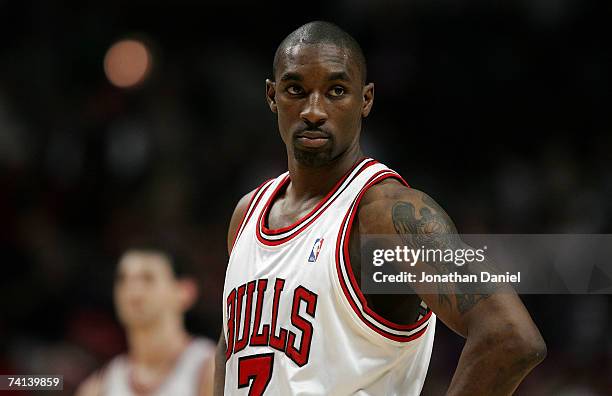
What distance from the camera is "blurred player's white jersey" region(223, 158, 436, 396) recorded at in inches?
114

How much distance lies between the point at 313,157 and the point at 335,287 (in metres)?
0.49

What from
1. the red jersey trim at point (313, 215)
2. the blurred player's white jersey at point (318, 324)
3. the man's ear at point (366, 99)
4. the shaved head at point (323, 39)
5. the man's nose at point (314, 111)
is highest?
the shaved head at point (323, 39)

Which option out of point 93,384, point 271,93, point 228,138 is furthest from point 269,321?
point 228,138

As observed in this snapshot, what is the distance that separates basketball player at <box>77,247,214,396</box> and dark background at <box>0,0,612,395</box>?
9 centimetres

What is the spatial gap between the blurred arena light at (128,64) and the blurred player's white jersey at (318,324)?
3319mm

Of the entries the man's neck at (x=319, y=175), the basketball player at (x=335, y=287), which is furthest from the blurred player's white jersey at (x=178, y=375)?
the man's neck at (x=319, y=175)

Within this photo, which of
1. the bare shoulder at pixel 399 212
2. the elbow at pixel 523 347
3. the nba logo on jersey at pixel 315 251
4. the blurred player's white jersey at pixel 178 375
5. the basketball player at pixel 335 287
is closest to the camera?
the elbow at pixel 523 347

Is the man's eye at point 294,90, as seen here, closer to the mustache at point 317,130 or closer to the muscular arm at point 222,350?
the mustache at point 317,130

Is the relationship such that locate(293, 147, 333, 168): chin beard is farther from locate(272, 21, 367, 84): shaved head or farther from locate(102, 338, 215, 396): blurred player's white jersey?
locate(102, 338, 215, 396): blurred player's white jersey

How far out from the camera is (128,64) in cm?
629

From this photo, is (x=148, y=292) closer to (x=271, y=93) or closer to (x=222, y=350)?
(x=222, y=350)

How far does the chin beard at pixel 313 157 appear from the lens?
3.17 m

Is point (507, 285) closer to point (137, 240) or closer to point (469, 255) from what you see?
point (469, 255)

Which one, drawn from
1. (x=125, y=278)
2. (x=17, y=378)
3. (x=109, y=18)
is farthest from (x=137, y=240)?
(x=109, y=18)
